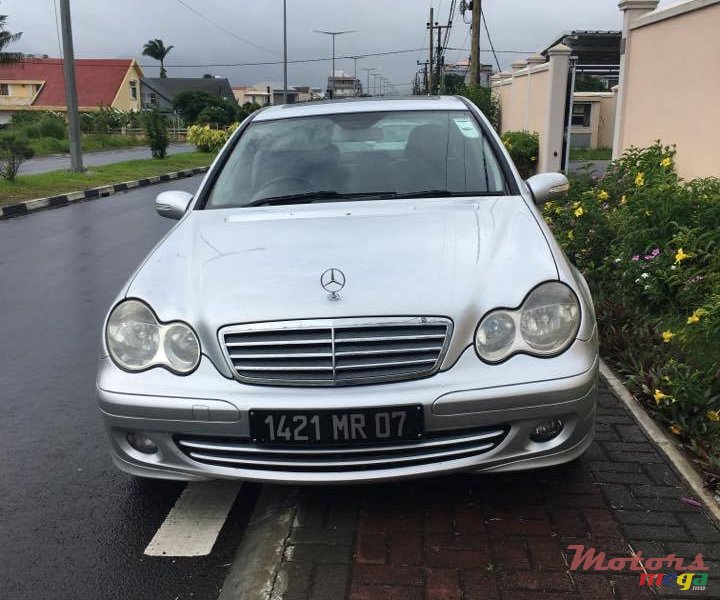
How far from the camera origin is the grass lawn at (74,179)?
14984 mm

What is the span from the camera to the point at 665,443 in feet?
11.1

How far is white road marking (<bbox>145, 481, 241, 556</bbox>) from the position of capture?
279 centimetres

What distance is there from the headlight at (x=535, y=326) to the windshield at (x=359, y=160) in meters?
1.08

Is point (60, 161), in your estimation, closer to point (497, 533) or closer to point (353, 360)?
point (353, 360)

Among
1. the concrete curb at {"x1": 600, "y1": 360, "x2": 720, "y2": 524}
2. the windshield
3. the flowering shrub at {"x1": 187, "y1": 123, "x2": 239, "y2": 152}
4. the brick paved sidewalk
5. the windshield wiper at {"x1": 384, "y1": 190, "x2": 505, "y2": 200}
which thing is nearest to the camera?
the brick paved sidewalk

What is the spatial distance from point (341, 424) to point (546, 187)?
2081 millimetres

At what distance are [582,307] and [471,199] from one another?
1.02 meters

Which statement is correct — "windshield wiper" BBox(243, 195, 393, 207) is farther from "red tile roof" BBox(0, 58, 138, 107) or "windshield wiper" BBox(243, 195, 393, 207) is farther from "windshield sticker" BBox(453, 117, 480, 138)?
"red tile roof" BBox(0, 58, 138, 107)

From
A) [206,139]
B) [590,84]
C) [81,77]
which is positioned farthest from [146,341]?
[81,77]

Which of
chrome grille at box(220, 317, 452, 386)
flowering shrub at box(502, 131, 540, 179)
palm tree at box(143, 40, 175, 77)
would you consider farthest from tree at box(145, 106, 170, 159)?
palm tree at box(143, 40, 175, 77)

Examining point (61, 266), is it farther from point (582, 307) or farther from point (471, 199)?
point (582, 307)

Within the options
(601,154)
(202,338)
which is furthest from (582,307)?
(601,154)

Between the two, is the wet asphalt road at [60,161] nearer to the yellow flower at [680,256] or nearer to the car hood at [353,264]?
the car hood at [353,264]

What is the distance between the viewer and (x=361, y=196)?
147 inches
